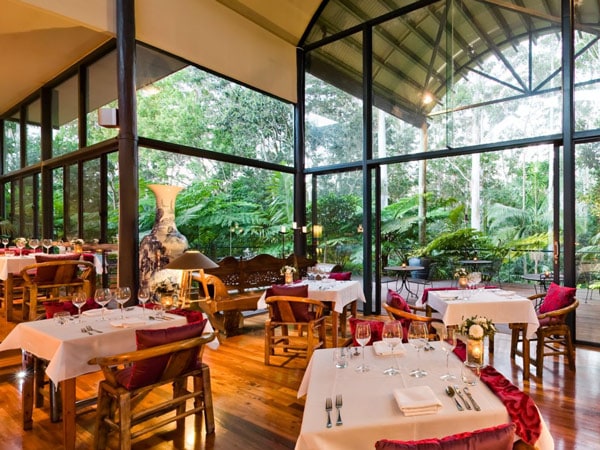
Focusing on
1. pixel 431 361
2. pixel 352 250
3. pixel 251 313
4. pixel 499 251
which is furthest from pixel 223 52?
pixel 499 251

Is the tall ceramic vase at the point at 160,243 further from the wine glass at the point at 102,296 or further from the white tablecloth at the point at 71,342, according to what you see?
the white tablecloth at the point at 71,342

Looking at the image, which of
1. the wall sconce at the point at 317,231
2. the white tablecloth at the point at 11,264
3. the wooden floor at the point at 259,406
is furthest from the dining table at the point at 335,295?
the white tablecloth at the point at 11,264

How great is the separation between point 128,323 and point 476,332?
2422 mm

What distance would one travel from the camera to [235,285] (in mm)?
5824

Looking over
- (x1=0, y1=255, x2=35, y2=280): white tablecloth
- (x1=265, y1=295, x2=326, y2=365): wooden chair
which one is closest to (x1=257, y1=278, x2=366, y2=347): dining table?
(x1=265, y1=295, x2=326, y2=365): wooden chair

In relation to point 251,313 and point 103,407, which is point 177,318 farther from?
point 251,313

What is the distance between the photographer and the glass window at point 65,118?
6.63 meters

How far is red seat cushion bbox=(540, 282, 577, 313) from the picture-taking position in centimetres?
410

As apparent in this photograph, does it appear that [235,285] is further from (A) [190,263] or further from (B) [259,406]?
(B) [259,406]

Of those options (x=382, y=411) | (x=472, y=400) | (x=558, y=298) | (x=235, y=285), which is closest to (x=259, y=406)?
(x=382, y=411)

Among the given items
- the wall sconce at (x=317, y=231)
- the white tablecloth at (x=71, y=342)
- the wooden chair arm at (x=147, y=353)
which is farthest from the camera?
the wall sconce at (x=317, y=231)

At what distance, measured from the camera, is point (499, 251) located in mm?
9203

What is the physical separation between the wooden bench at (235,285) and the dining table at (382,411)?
335 centimetres

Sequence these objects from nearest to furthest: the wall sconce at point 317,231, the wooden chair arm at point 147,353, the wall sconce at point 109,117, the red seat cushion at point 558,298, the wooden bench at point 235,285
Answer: the wooden chair arm at point 147,353, the red seat cushion at point 558,298, the wall sconce at point 109,117, the wooden bench at point 235,285, the wall sconce at point 317,231
